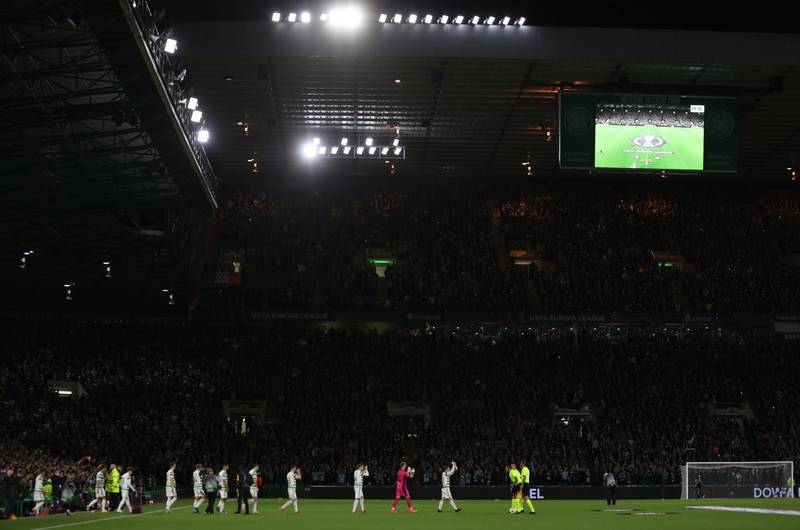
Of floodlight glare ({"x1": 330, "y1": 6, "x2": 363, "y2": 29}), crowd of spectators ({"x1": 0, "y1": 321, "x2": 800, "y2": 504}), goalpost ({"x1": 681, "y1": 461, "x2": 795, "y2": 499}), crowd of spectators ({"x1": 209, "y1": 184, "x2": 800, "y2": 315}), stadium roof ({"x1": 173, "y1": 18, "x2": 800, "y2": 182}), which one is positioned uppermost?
floodlight glare ({"x1": 330, "y1": 6, "x2": 363, "y2": 29})

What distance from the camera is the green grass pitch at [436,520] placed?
2889 cm

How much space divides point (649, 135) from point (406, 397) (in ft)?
76.2

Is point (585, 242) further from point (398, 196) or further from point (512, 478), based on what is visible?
point (512, 478)

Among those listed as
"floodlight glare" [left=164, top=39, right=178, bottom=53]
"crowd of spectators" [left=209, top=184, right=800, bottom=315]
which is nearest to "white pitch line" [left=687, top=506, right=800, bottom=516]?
"floodlight glare" [left=164, top=39, right=178, bottom=53]

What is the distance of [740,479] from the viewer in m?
50.5

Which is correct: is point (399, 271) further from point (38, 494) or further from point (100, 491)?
point (38, 494)

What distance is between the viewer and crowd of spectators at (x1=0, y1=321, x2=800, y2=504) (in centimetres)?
5300

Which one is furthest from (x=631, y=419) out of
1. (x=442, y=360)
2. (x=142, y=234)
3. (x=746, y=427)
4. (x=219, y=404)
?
(x=142, y=234)

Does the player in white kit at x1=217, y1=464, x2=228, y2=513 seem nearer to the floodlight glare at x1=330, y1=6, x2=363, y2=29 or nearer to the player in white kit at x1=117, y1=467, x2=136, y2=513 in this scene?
the player in white kit at x1=117, y1=467, x2=136, y2=513

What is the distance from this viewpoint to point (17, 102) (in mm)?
30703

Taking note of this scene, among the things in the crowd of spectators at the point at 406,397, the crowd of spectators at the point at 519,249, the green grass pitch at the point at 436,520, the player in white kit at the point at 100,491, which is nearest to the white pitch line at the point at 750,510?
the green grass pitch at the point at 436,520

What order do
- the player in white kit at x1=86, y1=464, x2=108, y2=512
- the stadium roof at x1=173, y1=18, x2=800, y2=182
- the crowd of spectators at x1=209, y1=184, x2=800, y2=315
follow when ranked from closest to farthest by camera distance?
the player in white kit at x1=86, y1=464, x2=108, y2=512 → the stadium roof at x1=173, y1=18, x2=800, y2=182 → the crowd of spectators at x1=209, y1=184, x2=800, y2=315

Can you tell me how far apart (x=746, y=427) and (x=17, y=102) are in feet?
142

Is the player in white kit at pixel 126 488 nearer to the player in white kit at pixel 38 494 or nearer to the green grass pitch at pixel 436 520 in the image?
the green grass pitch at pixel 436 520
